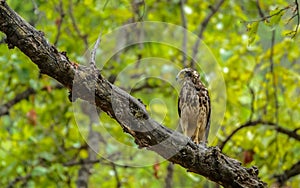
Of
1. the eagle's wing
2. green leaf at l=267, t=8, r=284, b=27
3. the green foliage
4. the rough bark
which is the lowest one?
the rough bark

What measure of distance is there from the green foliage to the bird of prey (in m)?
0.60

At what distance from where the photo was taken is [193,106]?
15.5 ft

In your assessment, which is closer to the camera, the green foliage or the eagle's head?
the eagle's head

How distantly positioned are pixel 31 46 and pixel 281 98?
483cm

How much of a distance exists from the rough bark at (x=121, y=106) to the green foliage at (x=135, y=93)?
87.7 inches

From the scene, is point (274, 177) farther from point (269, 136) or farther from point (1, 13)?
point (1, 13)

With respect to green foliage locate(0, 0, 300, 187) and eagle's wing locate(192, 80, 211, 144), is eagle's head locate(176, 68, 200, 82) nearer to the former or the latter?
eagle's wing locate(192, 80, 211, 144)

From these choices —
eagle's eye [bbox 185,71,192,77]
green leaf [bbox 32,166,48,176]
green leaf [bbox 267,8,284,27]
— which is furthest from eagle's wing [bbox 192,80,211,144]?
green leaf [bbox 32,166,48,176]

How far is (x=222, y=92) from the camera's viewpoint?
19.1 ft

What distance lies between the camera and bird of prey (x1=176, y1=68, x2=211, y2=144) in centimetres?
460

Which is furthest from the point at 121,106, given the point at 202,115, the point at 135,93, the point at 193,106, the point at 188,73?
the point at 135,93

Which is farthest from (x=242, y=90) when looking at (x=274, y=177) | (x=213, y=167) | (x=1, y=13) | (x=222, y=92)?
(x=1, y=13)

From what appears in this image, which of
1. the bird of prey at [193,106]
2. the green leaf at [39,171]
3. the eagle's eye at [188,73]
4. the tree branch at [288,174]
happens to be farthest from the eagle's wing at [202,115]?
the green leaf at [39,171]

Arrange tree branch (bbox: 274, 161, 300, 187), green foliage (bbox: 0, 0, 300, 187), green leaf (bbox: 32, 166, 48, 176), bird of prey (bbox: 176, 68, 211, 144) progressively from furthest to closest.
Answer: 1. green foliage (bbox: 0, 0, 300, 187)
2. green leaf (bbox: 32, 166, 48, 176)
3. tree branch (bbox: 274, 161, 300, 187)
4. bird of prey (bbox: 176, 68, 211, 144)
